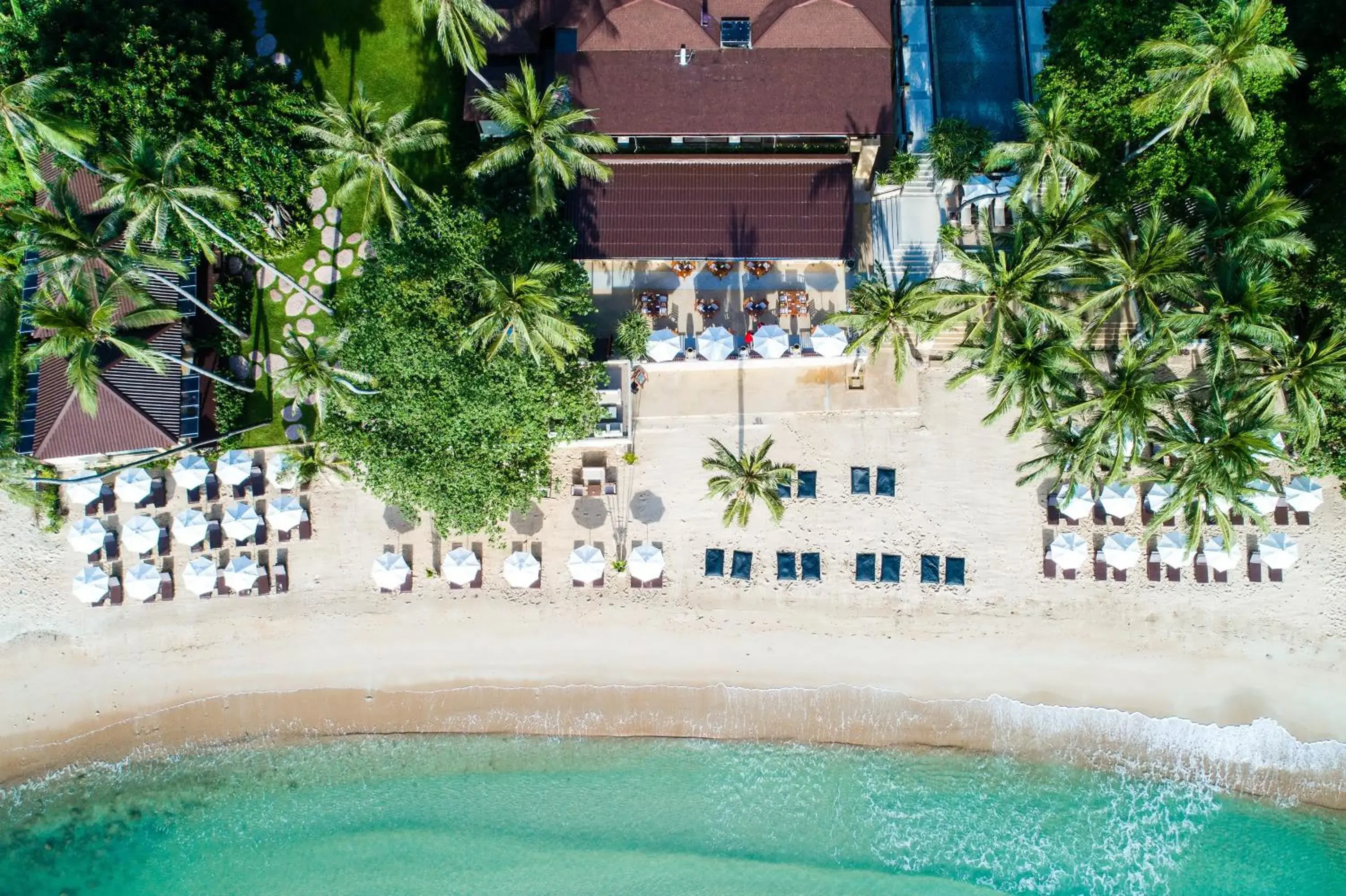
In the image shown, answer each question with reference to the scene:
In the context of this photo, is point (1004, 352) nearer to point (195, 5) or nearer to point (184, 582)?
point (184, 582)

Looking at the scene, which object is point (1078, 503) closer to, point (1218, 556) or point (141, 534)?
point (1218, 556)

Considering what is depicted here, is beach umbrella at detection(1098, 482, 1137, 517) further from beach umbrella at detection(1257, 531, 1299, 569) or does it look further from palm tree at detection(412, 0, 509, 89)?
palm tree at detection(412, 0, 509, 89)

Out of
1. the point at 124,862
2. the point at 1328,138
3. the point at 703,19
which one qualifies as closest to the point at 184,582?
the point at 124,862

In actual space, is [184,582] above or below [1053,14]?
below

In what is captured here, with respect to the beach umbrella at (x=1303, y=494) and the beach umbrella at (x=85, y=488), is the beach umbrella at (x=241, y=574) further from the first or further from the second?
the beach umbrella at (x=1303, y=494)

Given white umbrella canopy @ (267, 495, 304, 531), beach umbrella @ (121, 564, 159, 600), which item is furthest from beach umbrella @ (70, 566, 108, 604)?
white umbrella canopy @ (267, 495, 304, 531)

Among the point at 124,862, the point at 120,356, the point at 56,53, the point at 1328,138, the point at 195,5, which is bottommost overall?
the point at 124,862

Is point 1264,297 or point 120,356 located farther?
point 120,356
